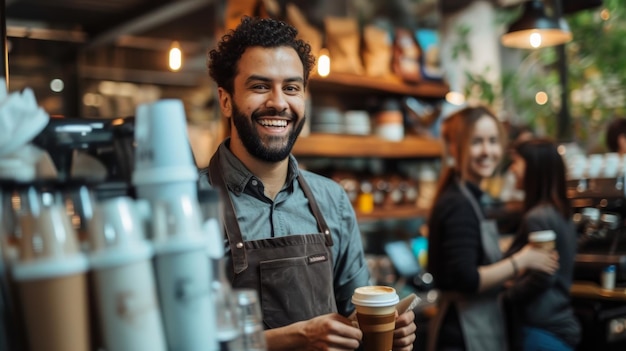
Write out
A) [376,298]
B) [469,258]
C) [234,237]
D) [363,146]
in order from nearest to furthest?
1. [376,298]
2. [234,237]
3. [469,258]
4. [363,146]

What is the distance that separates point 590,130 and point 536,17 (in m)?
1.90

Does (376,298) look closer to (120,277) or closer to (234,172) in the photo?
(234,172)

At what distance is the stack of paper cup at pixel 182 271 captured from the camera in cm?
83

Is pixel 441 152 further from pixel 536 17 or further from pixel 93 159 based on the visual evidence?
pixel 93 159

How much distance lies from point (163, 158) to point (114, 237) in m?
0.13

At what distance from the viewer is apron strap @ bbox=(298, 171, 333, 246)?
6.22ft

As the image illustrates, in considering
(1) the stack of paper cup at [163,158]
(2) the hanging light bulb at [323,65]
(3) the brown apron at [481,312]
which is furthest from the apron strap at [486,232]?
(1) the stack of paper cup at [163,158]

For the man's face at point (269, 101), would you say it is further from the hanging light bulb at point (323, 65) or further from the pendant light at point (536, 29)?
the pendant light at point (536, 29)

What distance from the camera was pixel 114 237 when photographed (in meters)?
0.81

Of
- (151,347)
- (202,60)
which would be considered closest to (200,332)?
(151,347)

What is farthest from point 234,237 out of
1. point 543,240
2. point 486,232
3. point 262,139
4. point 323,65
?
point 323,65

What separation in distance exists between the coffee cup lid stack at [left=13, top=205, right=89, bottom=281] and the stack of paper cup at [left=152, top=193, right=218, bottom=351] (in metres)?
0.12

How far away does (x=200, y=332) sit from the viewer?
856mm

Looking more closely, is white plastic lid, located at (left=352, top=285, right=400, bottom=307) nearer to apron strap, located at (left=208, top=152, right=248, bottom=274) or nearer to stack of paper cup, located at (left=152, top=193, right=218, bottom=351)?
apron strap, located at (left=208, top=152, right=248, bottom=274)
